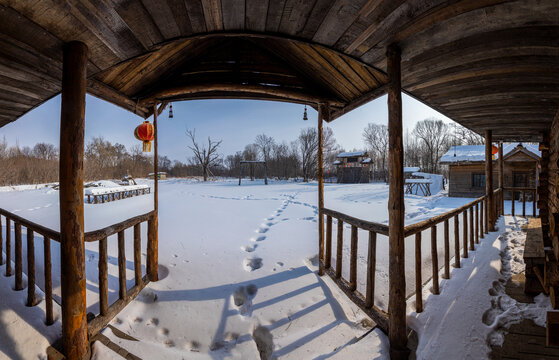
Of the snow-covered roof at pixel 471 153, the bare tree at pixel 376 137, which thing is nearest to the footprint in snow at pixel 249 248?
the snow-covered roof at pixel 471 153

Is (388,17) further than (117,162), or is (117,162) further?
(117,162)

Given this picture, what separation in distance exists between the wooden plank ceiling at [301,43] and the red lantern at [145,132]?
2.14 ft

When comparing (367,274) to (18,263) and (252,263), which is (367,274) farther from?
(18,263)

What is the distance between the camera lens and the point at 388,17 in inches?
65.5

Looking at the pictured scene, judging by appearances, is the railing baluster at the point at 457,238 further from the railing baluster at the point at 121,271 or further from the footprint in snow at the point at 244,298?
the railing baluster at the point at 121,271

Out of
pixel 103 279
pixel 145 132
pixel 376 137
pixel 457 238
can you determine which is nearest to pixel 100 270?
pixel 103 279

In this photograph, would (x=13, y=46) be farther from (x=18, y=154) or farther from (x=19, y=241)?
(x=18, y=154)

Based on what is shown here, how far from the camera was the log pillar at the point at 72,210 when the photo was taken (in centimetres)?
188

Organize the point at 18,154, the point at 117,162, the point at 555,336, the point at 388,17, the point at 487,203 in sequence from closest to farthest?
the point at 555,336, the point at 388,17, the point at 487,203, the point at 18,154, the point at 117,162

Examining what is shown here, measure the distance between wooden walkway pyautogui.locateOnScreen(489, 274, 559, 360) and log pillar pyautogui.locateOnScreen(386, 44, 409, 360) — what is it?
0.79 meters

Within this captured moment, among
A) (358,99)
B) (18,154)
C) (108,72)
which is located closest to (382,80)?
(358,99)

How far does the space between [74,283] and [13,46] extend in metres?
2.01

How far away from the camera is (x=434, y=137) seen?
1687 inches

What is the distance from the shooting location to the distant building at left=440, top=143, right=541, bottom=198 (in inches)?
493
